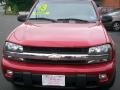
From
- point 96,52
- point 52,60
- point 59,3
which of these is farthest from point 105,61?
point 59,3

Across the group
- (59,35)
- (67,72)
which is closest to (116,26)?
(59,35)

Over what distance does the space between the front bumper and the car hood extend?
1.08 feet

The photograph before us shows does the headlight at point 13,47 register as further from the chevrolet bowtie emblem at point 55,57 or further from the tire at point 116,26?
the tire at point 116,26

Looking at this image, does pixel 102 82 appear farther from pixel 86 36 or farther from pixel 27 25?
pixel 27 25

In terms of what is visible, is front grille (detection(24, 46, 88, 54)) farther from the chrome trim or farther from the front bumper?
the front bumper

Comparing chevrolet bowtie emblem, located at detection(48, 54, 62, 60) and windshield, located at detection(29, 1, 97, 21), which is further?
windshield, located at detection(29, 1, 97, 21)

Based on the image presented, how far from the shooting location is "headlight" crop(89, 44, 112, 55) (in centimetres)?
583

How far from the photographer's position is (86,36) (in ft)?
19.9

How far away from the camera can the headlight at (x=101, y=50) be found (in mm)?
5832

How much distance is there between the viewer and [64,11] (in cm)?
748

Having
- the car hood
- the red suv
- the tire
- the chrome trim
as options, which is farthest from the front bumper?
the tire

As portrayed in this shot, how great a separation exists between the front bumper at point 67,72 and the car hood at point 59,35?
33cm

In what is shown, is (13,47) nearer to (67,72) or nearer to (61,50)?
(61,50)

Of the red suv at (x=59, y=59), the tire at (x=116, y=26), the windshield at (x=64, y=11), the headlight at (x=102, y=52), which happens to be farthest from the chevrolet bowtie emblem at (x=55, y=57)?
the tire at (x=116, y=26)
